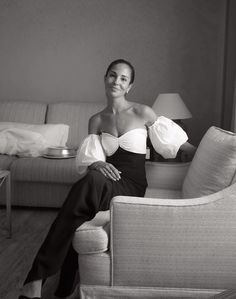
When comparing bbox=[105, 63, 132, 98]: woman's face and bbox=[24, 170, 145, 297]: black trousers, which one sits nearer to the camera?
bbox=[24, 170, 145, 297]: black trousers

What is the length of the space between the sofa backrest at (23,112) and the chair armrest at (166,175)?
176 cm

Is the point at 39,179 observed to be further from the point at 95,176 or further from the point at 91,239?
the point at 91,239

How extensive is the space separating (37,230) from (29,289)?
4.07ft

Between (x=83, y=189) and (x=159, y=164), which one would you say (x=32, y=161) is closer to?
(x=159, y=164)

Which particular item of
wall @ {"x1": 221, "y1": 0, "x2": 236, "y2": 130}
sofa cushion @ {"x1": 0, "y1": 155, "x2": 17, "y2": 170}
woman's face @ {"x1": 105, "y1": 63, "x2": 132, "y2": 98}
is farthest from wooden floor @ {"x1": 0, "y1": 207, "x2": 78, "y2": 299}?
wall @ {"x1": 221, "y1": 0, "x2": 236, "y2": 130}

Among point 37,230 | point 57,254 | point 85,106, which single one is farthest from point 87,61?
point 57,254

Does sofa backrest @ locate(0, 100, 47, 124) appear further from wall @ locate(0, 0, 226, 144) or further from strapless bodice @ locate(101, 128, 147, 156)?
strapless bodice @ locate(101, 128, 147, 156)

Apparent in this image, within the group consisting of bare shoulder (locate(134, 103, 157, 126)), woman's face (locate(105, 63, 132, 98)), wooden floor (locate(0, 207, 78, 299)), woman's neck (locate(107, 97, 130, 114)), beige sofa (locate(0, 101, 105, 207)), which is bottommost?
wooden floor (locate(0, 207, 78, 299))

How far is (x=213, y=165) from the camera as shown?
80.4 inches

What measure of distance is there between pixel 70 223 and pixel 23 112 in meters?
2.49

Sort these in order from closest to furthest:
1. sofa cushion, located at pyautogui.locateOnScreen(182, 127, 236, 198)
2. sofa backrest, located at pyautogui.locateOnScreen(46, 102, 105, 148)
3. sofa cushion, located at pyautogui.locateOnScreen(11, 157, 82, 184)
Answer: sofa cushion, located at pyautogui.locateOnScreen(182, 127, 236, 198) → sofa cushion, located at pyautogui.locateOnScreen(11, 157, 82, 184) → sofa backrest, located at pyautogui.locateOnScreen(46, 102, 105, 148)

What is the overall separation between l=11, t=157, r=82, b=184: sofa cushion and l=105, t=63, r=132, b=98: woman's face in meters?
1.17

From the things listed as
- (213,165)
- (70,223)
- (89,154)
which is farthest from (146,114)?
(70,223)

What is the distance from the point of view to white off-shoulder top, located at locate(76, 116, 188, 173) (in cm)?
235
